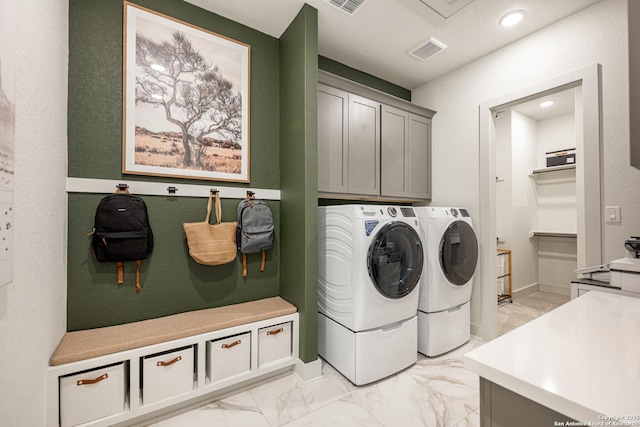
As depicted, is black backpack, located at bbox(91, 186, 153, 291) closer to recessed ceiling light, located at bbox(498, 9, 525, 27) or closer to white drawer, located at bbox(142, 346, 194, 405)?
white drawer, located at bbox(142, 346, 194, 405)

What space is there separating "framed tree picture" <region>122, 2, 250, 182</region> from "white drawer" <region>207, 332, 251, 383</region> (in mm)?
1225

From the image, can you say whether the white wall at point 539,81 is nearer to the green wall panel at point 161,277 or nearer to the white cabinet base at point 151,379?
the green wall panel at point 161,277

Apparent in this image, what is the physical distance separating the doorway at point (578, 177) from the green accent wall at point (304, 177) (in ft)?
5.92

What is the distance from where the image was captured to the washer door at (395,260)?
198cm

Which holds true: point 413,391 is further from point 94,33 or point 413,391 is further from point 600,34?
point 94,33

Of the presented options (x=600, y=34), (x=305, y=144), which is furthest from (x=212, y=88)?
(x=600, y=34)

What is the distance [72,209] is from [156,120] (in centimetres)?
79

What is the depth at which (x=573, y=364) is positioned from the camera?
637 millimetres

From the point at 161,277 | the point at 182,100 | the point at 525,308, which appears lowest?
the point at 525,308

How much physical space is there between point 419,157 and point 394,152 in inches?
16.5

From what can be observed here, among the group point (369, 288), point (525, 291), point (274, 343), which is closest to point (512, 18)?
point (369, 288)

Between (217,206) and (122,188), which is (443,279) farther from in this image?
(122,188)

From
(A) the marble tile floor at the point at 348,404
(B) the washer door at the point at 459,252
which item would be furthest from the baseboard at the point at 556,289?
(A) the marble tile floor at the point at 348,404

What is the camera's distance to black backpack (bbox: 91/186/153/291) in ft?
5.52
